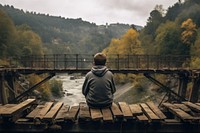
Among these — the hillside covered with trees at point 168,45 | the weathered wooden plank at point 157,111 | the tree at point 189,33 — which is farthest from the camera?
the tree at point 189,33

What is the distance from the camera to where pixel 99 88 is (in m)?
7.24

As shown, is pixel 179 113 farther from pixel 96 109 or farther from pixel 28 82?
pixel 28 82

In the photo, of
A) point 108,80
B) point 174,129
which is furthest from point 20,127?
point 174,129

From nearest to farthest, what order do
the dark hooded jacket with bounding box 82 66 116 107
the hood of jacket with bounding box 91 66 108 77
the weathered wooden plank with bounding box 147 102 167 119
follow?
1. the weathered wooden plank with bounding box 147 102 167 119
2. the dark hooded jacket with bounding box 82 66 116 107
3. the hood of jacket with bounding box 91 66 108 77

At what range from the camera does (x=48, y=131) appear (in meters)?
6.38

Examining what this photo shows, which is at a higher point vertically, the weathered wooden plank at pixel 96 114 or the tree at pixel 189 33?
the tree at pixel 189 33

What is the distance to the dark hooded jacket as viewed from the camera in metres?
7.22

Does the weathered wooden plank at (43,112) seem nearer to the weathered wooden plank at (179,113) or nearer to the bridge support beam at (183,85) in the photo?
the weathered wooden plank at (179,113)

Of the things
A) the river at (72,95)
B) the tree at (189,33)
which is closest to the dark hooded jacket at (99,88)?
the river at (72,95)

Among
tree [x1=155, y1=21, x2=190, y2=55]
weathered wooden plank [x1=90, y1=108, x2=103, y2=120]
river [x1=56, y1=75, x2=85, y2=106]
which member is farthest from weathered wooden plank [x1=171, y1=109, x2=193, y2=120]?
tree [x1=155, y1=21, x2=190, y2=55]

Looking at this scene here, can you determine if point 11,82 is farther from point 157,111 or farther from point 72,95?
point 72,95

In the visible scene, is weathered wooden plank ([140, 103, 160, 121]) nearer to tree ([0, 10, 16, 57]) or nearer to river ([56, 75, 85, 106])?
river ([56, 75, 85, 106])

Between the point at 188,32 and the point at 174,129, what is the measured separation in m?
46.7

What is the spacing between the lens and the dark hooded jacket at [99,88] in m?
7.22
